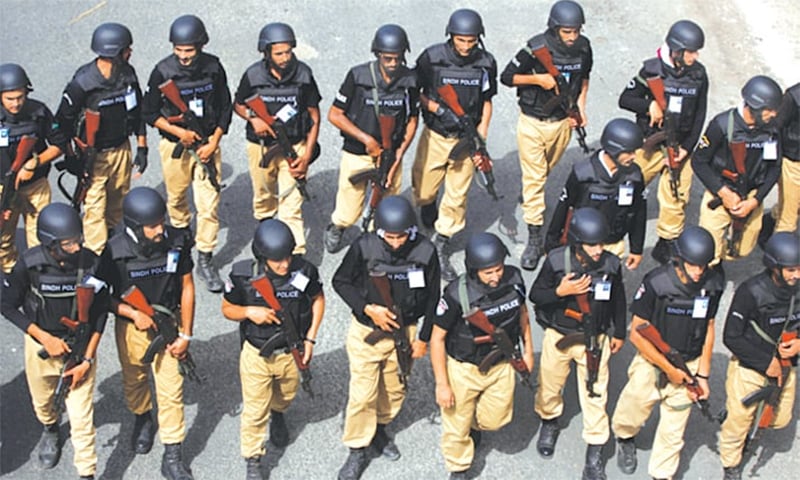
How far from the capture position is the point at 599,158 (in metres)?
9.68

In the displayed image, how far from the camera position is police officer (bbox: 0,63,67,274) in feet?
31.8

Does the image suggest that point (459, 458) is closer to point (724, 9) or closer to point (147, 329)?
point (147, 329)

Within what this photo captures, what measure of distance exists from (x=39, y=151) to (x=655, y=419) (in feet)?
18.0

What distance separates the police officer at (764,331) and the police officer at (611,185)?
1.35 meters

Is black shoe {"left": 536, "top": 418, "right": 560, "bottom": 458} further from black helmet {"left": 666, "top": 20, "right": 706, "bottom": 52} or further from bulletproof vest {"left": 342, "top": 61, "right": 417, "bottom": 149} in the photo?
black helmet {"left": 666, "top": 20, "right": 706, "bottom": 52}

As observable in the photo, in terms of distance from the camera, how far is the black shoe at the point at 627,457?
9180 millimetres

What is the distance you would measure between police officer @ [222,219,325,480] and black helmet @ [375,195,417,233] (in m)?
0.61

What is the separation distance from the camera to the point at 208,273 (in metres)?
10.9

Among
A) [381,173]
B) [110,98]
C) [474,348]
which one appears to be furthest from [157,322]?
[381,173]

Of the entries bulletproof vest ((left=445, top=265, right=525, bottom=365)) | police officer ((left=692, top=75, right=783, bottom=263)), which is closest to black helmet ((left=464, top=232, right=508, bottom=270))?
bulletproof vest ((left=445, top=265, right=525, bottom=365))

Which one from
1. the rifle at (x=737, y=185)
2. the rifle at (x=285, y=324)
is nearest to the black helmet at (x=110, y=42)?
the rifle at (x=285, y=324)

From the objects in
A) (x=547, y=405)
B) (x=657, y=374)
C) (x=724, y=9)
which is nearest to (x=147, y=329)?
(x=547, y=405)

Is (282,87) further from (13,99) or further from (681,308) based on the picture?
(681,308)

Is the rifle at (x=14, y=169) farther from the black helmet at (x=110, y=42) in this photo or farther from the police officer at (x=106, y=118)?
the black helmet at (x=110, y=42)
